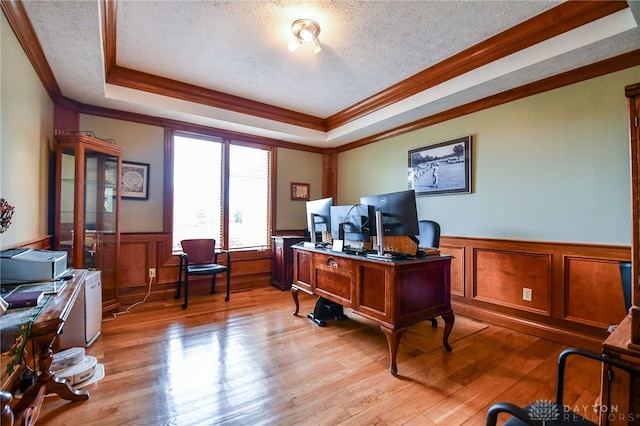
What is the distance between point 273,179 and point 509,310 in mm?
3625

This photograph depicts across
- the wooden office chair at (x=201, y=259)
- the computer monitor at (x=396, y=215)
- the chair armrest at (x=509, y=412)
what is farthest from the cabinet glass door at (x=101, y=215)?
the chair armrest at (x=509, y=412)

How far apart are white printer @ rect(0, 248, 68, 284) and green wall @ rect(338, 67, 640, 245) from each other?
3.60 m

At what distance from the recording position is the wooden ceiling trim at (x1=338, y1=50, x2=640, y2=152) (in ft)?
7.50

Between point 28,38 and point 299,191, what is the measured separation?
3574 mm

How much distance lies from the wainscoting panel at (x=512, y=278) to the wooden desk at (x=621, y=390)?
1967mm

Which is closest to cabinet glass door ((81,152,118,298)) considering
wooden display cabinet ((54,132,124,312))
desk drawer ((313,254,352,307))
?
wooden display cabinet ((54,132,124,312))

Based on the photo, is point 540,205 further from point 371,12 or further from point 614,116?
point 371,12

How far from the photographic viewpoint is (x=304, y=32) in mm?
2352

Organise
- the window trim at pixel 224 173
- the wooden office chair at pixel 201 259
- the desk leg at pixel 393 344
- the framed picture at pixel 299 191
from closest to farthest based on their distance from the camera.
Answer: the desk leg at pixel 393 344
the wooden office chair at pixel 201 259
the window trim at pixel 224 173
the framed picture at pixel 299 191

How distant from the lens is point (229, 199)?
439 centimetres

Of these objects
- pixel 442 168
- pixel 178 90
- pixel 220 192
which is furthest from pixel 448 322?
pixel 178 90

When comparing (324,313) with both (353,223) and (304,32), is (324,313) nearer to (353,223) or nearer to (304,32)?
(353,223)

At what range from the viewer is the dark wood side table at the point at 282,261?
436 centimetres

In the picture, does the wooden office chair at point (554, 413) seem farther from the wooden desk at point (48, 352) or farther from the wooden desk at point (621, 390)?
the wooden desk at point (48, 352)
